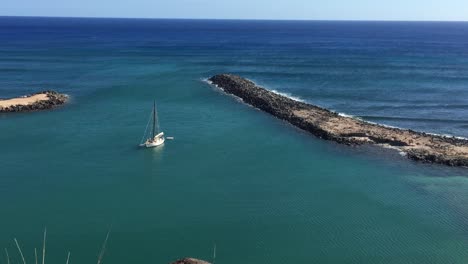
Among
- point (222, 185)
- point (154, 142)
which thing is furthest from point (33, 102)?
point (222, 185)

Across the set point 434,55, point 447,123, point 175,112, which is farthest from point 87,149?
point 434,55

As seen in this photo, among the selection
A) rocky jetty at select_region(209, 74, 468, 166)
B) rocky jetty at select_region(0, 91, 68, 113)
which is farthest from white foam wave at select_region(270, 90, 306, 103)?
rocky jetty at select_region(0, 91, 68, 113)

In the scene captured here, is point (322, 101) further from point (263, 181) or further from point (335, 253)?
point (335, 253)

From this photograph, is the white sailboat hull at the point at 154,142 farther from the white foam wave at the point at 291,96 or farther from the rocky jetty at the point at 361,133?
the white foam wave at the point at 291,96

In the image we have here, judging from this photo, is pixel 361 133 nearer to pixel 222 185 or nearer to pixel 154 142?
pixel 222 185

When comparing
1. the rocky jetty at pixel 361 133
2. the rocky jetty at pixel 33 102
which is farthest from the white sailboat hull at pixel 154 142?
the rocky jetty at pixel 33 102

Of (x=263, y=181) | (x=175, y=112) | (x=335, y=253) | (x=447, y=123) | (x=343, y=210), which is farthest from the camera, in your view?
(x=175, y=112)
